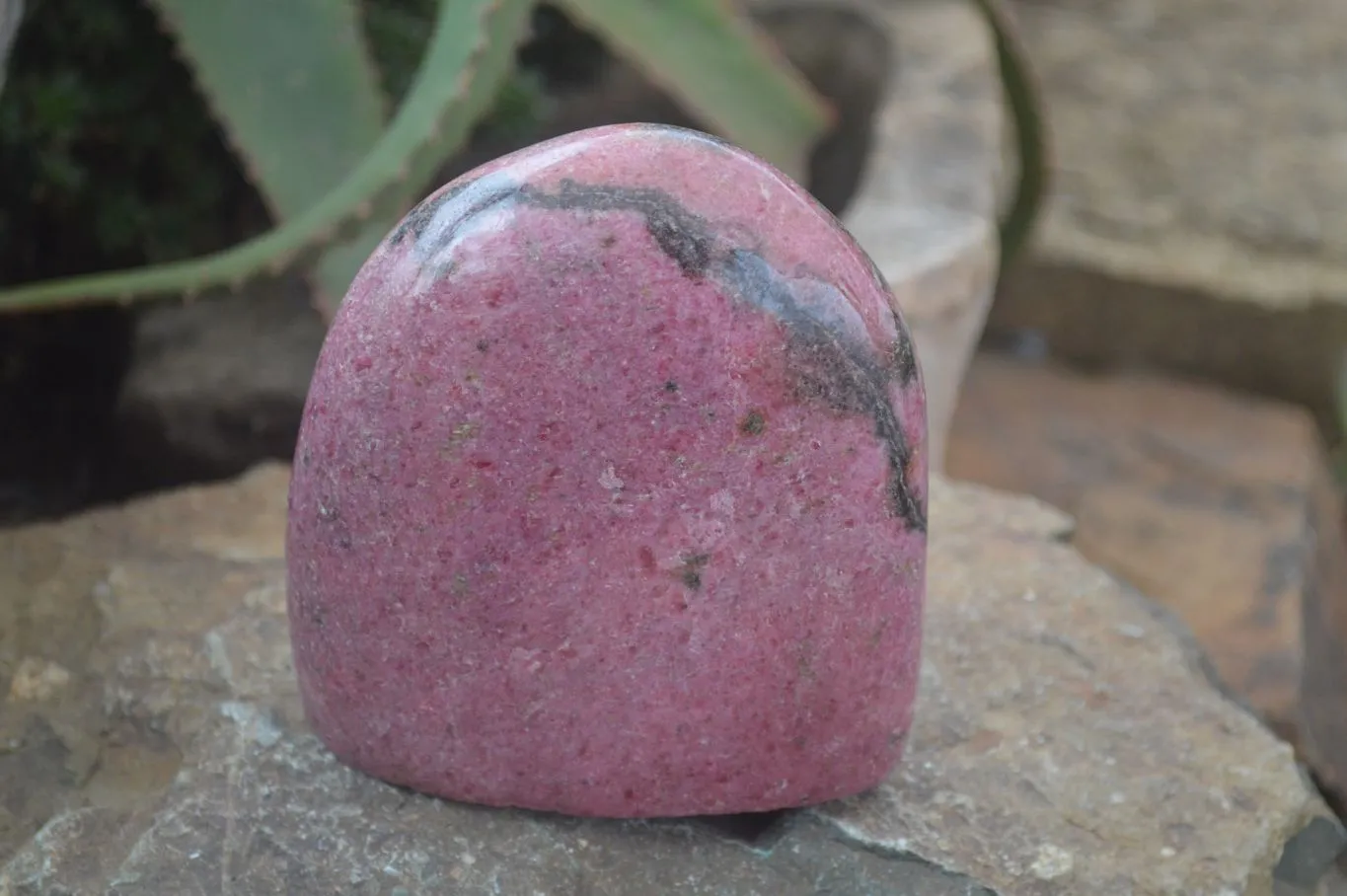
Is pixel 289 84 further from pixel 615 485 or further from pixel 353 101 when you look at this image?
Answer: pixel 615 485

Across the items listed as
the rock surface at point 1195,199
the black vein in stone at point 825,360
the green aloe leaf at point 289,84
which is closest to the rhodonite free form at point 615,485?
the black vein in stone at point 825,360

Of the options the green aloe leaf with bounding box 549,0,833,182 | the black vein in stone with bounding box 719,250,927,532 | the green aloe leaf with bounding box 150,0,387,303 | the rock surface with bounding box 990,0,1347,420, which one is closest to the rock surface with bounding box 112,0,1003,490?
the green aloe leaf with bounding box 549,0,833,182

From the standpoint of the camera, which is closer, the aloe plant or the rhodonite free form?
the rhodonite free form

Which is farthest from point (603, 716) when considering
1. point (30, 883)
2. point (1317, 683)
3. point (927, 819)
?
point (1317, 683)

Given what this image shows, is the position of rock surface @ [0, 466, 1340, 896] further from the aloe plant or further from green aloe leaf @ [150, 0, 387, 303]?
green aloe leaf @ [150, 0, 387, 303]

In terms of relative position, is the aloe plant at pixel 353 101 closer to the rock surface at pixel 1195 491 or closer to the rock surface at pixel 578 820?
the rock surface at pixel 578 820

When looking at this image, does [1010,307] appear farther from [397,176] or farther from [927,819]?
[927,819]
